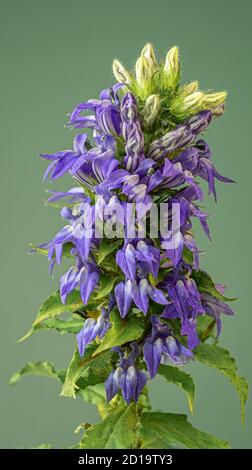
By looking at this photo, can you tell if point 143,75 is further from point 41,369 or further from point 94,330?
point 41,369

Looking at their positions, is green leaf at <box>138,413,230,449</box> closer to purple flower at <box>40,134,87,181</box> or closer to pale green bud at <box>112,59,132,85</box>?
purple flower at <box>40,134,87,181</box>

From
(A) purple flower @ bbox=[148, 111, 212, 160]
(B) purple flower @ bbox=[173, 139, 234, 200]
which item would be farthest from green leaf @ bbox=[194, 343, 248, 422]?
(A) purple flower @ bbox=[148, 111, 212, 160]

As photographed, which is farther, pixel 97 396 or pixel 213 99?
pixel 97 396

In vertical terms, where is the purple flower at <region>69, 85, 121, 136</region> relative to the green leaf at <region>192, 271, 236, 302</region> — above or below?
above

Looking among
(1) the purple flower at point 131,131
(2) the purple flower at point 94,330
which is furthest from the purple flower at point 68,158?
(2) the purple flower at point 94,330

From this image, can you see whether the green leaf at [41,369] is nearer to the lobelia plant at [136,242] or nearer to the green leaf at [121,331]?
the lobelia plant at [136,242]

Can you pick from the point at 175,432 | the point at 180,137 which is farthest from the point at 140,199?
the point at 175,432

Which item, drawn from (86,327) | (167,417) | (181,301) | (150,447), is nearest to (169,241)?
(181,301)
